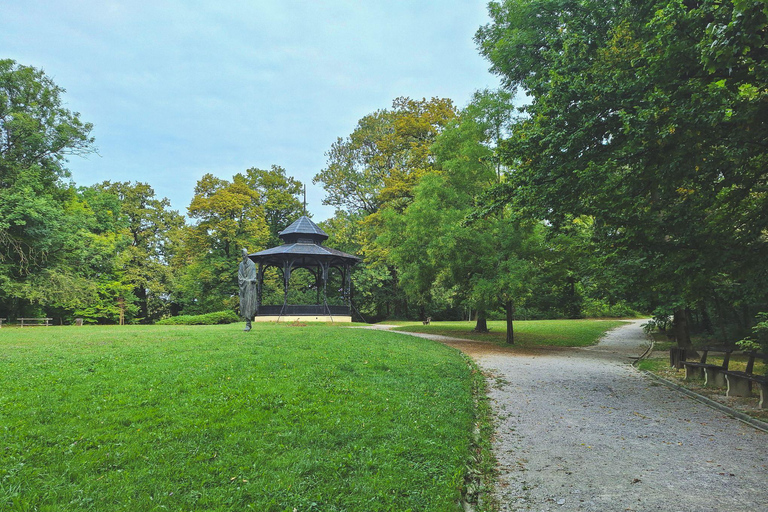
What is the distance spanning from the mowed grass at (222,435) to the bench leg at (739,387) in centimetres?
478

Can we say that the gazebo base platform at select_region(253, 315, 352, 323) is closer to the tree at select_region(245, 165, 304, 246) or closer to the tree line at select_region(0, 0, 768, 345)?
the tree line at select_region(0, 0, 768, 345)

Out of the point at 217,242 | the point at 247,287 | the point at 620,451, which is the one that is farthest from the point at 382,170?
the point at 620,451

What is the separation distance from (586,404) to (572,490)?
3.71 m

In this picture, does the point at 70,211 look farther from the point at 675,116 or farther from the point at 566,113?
the point at 675,116

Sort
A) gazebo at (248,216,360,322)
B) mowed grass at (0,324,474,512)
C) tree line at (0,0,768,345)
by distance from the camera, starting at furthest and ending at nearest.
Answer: gazebo at (248,216,360,322) < tree line at (0,0,768,345) < mowed grass at (0,324,474,512)

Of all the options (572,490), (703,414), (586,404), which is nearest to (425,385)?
(586,404)

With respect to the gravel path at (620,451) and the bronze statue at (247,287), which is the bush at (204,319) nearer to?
the bronze statue at (247,287)

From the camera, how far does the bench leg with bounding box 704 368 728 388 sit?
820 cm

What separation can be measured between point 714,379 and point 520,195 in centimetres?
546

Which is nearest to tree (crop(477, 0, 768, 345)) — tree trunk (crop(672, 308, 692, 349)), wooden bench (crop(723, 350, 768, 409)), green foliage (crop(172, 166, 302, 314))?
wooden bench (crop(723, 350, 768, 409))

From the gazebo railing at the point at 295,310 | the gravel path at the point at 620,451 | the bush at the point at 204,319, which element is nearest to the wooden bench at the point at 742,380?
the gravel path at the point at 620,451

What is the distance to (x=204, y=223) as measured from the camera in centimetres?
3088

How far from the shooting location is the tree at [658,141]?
5.34m

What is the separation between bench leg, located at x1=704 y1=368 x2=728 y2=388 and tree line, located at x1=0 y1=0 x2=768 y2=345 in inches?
61.9
